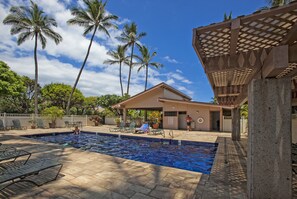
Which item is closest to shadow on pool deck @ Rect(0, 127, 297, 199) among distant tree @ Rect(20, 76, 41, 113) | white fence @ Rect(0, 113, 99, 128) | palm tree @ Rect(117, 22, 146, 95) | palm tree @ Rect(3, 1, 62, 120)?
white fence @ Rect(0, 113, 99, 128)

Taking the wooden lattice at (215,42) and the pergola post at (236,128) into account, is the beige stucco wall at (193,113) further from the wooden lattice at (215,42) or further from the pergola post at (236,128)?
the wooden lattice at (215,42)

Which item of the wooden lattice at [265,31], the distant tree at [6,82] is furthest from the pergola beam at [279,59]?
the distant tree at [6,82]

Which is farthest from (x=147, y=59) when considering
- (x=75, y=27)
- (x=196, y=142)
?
(x=196, y=142)

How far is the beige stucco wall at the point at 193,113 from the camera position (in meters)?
16.9

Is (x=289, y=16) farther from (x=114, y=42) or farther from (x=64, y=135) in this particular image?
(x=114, y=42)

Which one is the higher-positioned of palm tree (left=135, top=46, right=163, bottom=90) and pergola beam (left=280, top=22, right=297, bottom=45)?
palm tree (left=135, top=46, right=163, bottom=90)

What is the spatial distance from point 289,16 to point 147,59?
1220 inches

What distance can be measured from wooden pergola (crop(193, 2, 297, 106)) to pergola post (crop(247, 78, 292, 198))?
27 cm

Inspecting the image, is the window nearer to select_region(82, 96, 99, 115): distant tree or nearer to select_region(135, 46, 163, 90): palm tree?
select_region(82, 96, 99, 115): distant tree

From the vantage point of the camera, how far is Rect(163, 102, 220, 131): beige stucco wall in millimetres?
16859

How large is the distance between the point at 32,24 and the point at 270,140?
24.6 metres

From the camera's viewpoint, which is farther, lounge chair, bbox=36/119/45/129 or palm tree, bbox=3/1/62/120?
palm tree, bbox=3/1/62/120

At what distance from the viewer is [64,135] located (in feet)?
47.6

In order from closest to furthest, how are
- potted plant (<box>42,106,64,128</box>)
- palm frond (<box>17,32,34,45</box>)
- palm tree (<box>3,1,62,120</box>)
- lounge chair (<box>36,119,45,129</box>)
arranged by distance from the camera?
1. lounge chair (<box>36,119,45,129</box>)
2. potted plant (<box>42,106,64,128</box>)
3. palm tree (<box>3,1,62,120</box>)
4. palm frond (<box>17,32,34,45</box>)
